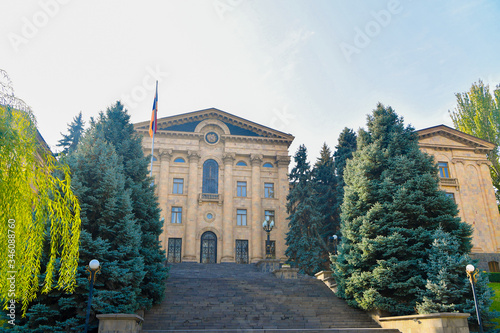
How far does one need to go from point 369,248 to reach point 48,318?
519 inches

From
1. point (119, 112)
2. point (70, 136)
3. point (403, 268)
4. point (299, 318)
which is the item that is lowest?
point (299, 318)

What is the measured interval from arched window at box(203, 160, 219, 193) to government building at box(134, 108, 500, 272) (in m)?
0.08

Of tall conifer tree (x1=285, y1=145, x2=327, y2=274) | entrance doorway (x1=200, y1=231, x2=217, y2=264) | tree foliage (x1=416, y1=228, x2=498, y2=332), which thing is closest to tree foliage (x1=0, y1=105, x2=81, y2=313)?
tree foliage (x1=416, y1=228, x2=498, y2=332)

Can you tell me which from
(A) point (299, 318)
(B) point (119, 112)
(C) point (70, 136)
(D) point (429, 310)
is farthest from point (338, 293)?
(C) point (70, 136)

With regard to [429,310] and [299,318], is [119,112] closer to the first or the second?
[299,318]

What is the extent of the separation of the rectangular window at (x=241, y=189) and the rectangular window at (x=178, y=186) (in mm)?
5217

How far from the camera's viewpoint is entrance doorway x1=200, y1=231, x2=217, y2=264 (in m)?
34.6

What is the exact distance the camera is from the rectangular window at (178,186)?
36094 millimetres

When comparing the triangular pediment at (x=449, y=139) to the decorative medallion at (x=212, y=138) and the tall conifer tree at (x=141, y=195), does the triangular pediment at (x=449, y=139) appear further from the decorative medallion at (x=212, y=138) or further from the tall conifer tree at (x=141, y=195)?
the tall conifer tree at (x=141, y=195)

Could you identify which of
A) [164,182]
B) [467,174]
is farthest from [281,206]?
[467,174]

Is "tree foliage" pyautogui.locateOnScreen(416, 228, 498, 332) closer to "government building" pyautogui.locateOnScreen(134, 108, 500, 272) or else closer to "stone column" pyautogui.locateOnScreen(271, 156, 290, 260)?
"stone column" pyautogui.locateOnScreen(271, 156, 290, 260)

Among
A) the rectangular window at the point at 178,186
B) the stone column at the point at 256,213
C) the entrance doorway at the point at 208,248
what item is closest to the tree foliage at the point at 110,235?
the entrance doorway at the point at 208,248

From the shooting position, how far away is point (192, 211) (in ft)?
116

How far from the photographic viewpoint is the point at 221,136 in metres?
37.9
